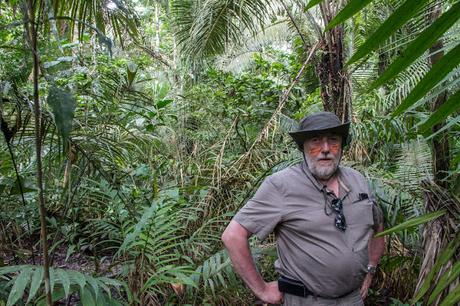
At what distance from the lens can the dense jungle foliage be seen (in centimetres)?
175

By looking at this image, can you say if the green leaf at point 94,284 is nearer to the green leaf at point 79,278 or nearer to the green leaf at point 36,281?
the green leaf at point 79,278

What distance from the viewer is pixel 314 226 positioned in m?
2.12

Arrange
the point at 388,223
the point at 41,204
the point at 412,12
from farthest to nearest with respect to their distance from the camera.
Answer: the point at 388,223
the point at 41,204
the point at 412,12

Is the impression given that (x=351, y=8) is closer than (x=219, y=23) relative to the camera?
Yes

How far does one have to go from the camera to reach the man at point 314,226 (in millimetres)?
2107

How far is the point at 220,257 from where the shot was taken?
10.8ft

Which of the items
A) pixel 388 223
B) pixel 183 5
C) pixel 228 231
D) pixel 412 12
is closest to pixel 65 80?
pixel 183 5

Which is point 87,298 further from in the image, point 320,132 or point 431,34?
point 431,34

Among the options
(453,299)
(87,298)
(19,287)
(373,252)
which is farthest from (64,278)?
(453,299)

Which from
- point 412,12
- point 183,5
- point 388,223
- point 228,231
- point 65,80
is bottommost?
point 388,223

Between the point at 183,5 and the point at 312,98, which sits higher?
the point at 183,5

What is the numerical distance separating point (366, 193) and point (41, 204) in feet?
5.02

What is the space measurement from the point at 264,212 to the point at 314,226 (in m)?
0.25

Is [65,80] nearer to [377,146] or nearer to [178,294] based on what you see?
[178,294]
